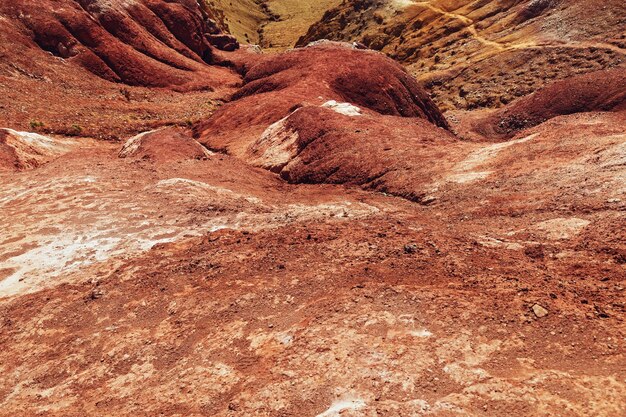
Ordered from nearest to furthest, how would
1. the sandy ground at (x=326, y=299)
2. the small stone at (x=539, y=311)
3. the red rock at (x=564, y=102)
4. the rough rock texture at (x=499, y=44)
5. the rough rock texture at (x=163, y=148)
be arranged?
the sandy ground at (x=326, y=299) → the small stone at (x=539, y=311) → the rough rock texture at (x=163, y=148) → the red rock at (x=564, y=102) → the rough rock texture at (x=499, y=44)

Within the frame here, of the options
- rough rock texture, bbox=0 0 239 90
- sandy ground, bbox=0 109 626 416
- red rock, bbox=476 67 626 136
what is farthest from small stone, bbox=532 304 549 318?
rough rock texture, bbox=0 0 239 90

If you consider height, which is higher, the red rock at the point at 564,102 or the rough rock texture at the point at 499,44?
the rough rock texture at the point at 499,44

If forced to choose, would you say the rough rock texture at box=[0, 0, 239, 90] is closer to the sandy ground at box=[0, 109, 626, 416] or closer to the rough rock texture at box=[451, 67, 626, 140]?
the sandy ground at box=[0, 109, 626, 416]

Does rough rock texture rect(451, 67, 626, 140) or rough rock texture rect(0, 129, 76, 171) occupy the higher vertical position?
rough rock texture rect(0, 129, 76, 171)

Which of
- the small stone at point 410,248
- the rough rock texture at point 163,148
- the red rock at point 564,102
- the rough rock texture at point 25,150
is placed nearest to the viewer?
the small stone at point 410,248

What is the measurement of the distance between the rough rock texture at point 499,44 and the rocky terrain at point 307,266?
36824 mm

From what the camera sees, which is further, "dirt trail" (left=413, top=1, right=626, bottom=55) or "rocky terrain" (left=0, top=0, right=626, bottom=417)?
"dirt trail" (left=413, top=1, right=626, bottom=55)

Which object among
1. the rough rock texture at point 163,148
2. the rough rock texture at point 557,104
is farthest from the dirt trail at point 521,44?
the rough rock texture at point 163,148

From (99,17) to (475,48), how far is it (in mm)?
64768

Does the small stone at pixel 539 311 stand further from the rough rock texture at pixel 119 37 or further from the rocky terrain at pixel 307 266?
the rough rock texture at pixel 119 37

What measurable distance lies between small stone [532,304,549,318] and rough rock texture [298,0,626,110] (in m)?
59.6

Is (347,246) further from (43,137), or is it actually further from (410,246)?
(43,137)

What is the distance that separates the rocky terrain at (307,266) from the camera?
8.22 m

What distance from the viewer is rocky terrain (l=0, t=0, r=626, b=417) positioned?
27.0 ft
